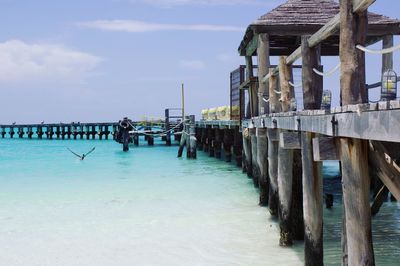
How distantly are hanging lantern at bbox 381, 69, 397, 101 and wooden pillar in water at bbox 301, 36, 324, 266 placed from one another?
2.15 m

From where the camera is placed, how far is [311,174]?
5.79 metres

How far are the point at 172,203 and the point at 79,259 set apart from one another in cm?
513

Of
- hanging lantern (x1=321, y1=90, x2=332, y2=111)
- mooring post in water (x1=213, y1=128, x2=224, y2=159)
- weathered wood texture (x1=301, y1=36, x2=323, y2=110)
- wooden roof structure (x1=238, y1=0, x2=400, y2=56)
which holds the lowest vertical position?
mooring post in water (x1=213, y1=128, x2=224, y2=159)

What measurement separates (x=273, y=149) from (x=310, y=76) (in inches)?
147

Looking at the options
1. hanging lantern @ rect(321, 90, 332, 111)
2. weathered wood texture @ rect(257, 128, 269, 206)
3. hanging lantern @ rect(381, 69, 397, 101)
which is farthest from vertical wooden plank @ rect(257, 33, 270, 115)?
hanging lantern @ rect(381, 69, 397, 101)

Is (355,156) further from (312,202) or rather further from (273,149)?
(273,149)

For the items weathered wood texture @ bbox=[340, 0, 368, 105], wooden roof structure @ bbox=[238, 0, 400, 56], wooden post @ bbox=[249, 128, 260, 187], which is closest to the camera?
weathered wood texture @ bbox=[340, 0, 368, 105]

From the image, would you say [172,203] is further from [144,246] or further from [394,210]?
[394,210]

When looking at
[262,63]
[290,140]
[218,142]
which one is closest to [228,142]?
[218,142]

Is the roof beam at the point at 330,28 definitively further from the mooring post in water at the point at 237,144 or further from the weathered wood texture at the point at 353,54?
the mooring post in water at the point at 237,144

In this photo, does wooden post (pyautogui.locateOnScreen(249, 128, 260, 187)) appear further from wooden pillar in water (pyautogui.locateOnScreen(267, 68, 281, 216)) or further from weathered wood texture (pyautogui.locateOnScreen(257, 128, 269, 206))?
wooden pillar in water (pyautogui.locateOnScreen(267, 68, 281, 216))

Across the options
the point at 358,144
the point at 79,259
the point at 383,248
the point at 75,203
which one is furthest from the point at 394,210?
the point at 75,203

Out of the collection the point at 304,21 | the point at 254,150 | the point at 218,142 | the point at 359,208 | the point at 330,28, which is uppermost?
the point at 304,21

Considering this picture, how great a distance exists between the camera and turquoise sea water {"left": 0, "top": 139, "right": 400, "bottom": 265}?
780cm
